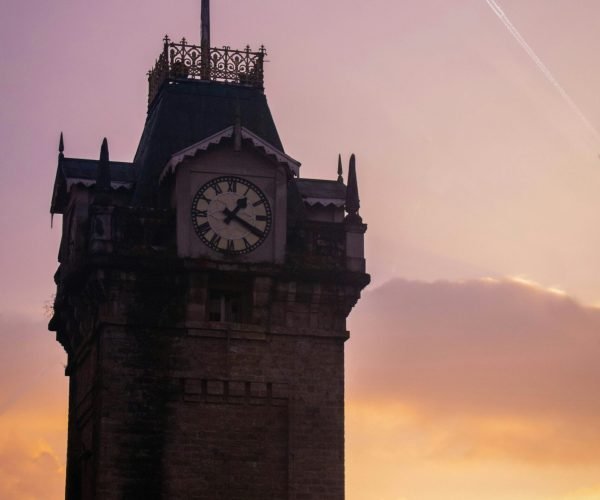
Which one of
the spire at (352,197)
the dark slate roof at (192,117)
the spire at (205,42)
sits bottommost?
the spire at (352,197)

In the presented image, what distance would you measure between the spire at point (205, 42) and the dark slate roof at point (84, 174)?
399 centimetres

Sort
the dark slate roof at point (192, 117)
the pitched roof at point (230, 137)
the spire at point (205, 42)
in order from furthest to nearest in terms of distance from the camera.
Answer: the spire at point (205, 42) → the dark slate roof at point (192, 117) → the pitched roof at point (230, 137)

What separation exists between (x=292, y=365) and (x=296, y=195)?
617cm

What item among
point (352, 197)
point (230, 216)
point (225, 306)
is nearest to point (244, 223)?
point (230, 216)

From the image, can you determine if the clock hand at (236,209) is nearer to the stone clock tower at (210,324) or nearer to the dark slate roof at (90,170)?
the stone clock tower at (210,324)

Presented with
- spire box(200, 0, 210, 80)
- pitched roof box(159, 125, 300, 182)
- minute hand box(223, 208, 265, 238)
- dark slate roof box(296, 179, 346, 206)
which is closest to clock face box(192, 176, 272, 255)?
minute hand box(223, 208, 265, 238)

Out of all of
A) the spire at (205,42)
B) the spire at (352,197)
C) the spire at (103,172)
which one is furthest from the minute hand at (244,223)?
the spire at (205,42)

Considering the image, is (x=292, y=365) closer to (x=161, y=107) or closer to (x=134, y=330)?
(x=134, y=330)

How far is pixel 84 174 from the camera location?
8138cm

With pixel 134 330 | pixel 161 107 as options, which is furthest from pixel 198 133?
pixel 134 330

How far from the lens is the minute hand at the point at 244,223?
3110 inches

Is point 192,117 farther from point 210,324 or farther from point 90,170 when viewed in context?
point 210,324

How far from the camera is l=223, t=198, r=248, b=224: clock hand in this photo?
7900cm

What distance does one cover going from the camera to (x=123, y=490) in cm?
7619
